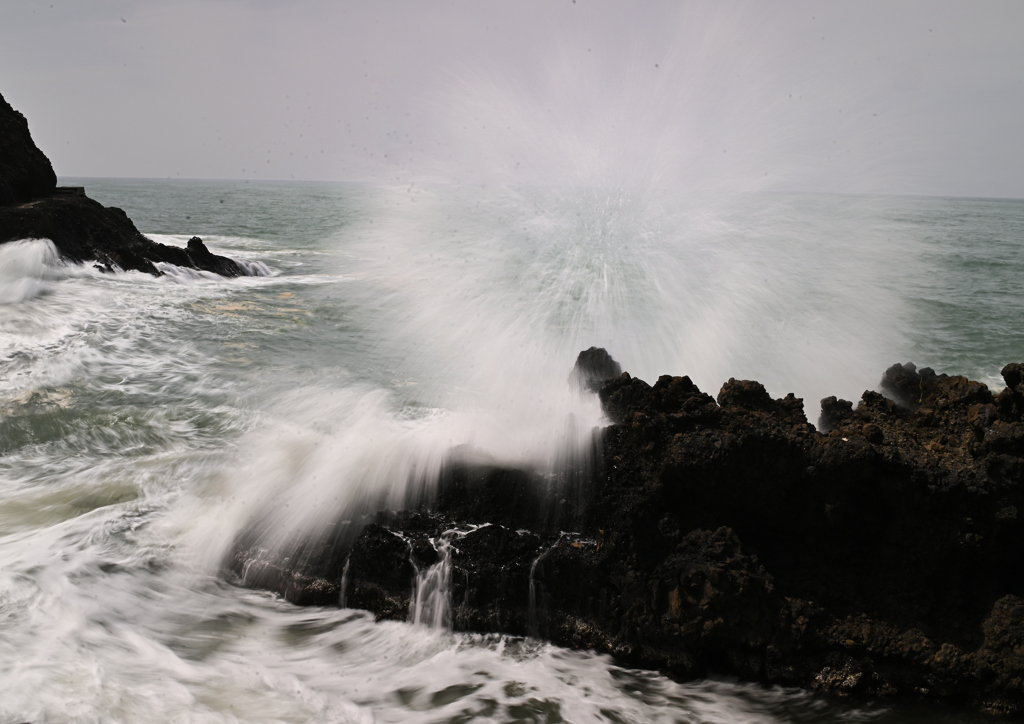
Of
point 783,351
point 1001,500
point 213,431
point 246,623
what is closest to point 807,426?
point 1001,500

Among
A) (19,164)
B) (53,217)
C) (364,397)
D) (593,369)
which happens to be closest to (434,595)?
(593,369)

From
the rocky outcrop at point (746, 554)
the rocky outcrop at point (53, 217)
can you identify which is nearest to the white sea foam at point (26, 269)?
the rocky outcrop at point (53, 217)

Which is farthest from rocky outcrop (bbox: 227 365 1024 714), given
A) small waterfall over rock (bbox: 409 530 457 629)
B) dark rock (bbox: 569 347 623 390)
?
dark rock (bbox: 569 347 623 390)

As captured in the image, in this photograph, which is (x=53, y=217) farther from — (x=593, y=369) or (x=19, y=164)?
(x=593, y=369)

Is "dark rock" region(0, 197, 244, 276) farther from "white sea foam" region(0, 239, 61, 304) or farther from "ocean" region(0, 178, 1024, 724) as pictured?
"ocean" region(0, 178, 1024, 724)

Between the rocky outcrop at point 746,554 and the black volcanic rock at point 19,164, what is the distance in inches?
505

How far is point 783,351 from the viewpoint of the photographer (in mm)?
9117

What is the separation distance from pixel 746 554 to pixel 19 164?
1581cm

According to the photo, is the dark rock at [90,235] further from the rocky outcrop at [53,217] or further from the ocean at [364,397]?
the ocean at [364,397]

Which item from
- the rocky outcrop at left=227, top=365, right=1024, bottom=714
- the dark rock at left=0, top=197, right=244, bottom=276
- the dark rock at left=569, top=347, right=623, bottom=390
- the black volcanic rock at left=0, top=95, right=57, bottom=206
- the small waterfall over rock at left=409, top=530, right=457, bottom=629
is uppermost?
the black volcanic rock at left=0, top=95, right=57, bottom=206

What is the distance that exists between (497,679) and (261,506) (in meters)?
2.19

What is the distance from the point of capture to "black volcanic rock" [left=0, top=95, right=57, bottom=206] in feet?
45.0

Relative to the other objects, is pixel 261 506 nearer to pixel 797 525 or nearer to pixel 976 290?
pixel 797 525

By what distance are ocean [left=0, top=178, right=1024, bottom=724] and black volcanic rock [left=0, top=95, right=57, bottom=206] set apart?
80.5 inches
